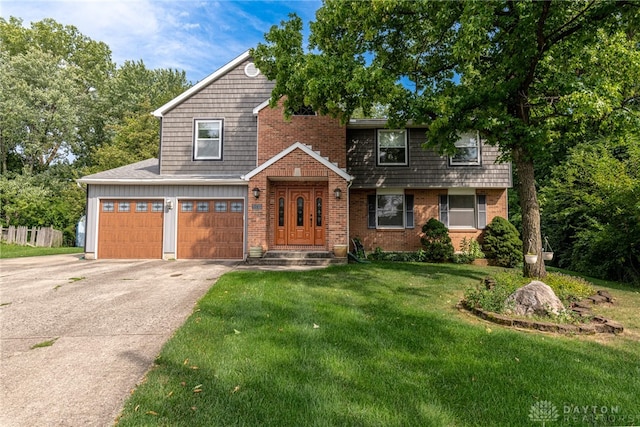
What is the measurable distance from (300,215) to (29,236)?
18152 mm

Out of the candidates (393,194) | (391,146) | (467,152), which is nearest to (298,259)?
(393,194)

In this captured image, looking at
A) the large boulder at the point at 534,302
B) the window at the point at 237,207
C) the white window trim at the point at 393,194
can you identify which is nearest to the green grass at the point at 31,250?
the window at the point at 237,207

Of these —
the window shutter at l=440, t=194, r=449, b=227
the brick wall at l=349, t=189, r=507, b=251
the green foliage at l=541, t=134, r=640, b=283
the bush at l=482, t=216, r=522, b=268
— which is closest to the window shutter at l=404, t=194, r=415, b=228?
the brick wall at l=349, t=189, r=507, b=251

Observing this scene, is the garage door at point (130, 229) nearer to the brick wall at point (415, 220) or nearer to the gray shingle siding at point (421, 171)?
the brick wall at point (415, 220)

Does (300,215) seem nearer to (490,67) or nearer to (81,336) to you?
(490,67)

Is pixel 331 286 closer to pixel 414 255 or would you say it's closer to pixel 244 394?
pixel 244 394

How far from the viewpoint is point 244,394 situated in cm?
292

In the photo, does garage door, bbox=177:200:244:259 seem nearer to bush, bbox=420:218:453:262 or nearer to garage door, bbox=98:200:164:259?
garage door, bbox=98:200:164:259

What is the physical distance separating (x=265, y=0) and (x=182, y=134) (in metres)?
6.31

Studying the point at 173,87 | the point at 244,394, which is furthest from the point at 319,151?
the point at 173,87

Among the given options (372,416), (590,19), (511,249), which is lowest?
(372,416)

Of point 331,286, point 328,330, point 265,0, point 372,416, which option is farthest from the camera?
point 265,0

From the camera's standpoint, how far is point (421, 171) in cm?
1366

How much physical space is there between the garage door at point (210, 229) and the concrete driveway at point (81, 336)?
3451mm
